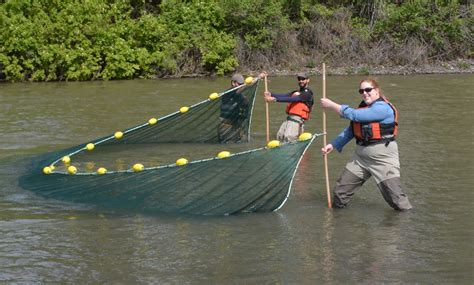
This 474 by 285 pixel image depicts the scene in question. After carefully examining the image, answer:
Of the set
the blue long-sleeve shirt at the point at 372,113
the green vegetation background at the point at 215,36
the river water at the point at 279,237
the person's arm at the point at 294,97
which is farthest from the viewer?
the green vegetation background at the point at 215,36

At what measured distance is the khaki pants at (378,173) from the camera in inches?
366

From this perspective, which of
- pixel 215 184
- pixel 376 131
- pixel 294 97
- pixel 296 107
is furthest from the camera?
pixel 296 107

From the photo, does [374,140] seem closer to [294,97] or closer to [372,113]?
[372,113]

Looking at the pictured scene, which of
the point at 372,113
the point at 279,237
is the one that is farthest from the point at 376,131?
the point at 279,237

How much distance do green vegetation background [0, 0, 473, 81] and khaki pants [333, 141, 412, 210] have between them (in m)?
17.1

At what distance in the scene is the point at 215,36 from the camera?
27.8 metres

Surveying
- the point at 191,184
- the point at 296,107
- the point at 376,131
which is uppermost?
the point at 376,131

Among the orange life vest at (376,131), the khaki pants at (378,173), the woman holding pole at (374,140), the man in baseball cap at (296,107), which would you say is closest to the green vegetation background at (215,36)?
the man in baseball cap at (296,107)

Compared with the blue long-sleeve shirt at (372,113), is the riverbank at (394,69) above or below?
below

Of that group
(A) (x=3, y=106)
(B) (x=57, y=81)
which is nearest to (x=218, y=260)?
(A) (x=3, y=106)

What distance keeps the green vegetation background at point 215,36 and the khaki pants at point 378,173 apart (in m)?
17.1

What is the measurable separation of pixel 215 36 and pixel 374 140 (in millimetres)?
18974

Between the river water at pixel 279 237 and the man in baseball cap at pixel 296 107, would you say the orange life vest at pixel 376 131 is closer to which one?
the river water at pixel 279 237

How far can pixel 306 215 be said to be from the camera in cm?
960
